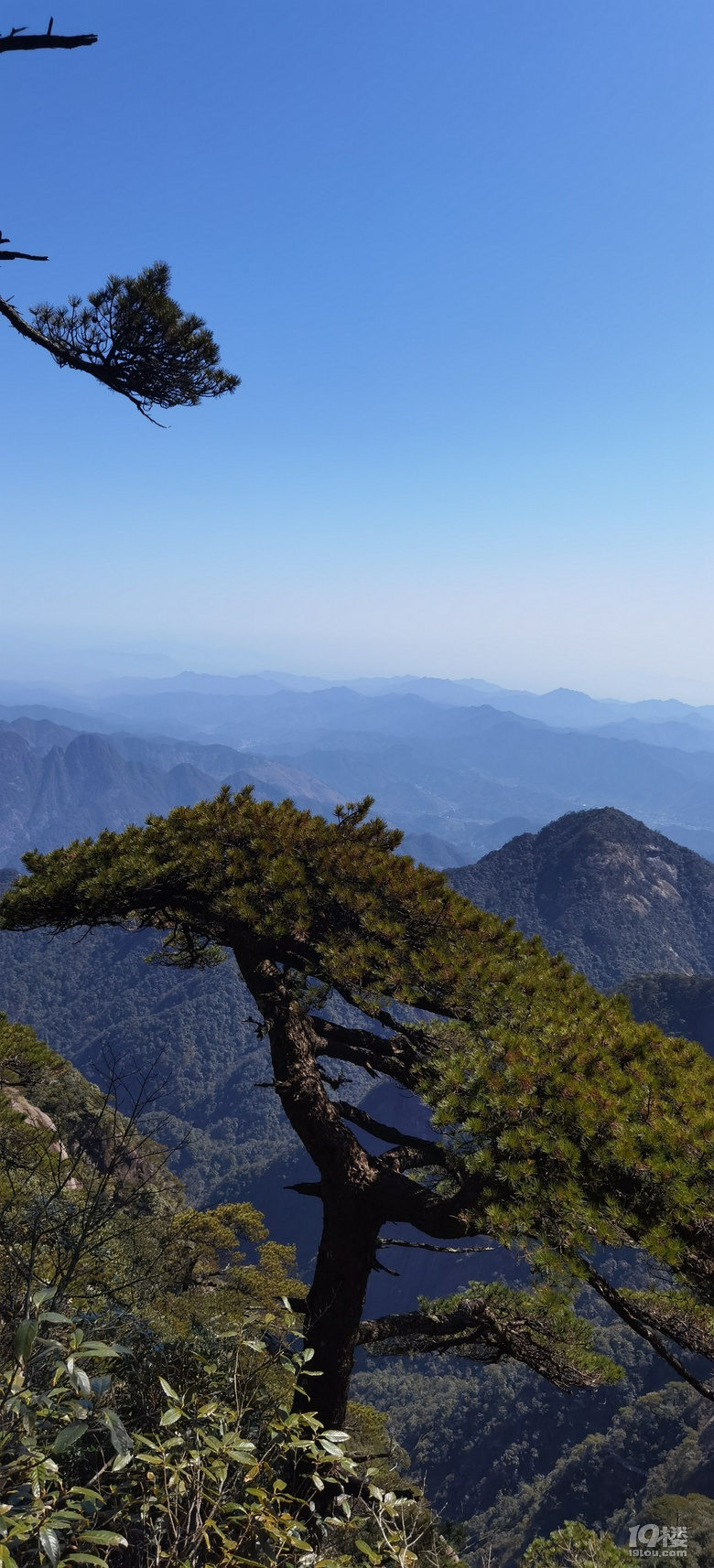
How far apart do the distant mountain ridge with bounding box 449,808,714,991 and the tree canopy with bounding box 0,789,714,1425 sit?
9881cm

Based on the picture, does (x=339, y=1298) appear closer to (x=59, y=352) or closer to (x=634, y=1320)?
(x=634, y=1320)

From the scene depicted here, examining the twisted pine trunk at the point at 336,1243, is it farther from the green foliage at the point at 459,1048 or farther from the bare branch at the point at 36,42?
the bare branch at the point at 36,42

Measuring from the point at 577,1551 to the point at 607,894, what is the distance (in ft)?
356

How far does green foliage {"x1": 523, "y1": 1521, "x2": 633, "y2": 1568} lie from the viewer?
20.3 feet

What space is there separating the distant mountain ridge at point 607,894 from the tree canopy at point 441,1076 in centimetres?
9881

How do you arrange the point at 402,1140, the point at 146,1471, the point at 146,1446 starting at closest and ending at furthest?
the point at 146,1471 → the point at 146,1446 → the point at 402,1140

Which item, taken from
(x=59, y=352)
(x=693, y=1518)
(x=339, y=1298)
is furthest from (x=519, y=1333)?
(x=693, y=1518)

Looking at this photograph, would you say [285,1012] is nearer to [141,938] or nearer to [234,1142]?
[234,1142]

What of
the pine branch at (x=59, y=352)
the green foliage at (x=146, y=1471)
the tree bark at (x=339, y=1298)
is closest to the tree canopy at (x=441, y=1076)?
the tree bark at (x=339, y=1298)

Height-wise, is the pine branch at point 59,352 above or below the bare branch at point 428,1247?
above

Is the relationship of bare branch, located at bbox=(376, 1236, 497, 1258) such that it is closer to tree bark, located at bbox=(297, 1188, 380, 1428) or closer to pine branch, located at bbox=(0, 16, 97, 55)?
tree bark, located at bbox=(297, 1188, 380, 1428)

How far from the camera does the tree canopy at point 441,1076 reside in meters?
4.09

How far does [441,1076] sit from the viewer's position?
15.6 feet

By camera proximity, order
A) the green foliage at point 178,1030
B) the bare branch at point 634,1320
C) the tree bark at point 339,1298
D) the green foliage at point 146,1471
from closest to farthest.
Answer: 1. the green foliage at point 146,1471
2. the bare branch at point 634,1320
3. the tree bark at point 339,1298
4. the green foliage at point 178,1030
